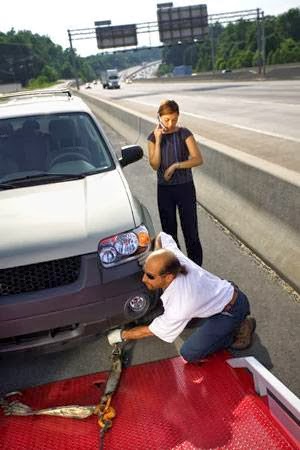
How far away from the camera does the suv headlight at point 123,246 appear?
12.3ft

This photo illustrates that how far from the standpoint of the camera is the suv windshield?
512 cm

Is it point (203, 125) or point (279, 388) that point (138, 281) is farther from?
point (203, 125)

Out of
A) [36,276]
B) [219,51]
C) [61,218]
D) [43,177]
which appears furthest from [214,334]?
[219,51]

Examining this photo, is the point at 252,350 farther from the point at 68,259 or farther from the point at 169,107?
the point at 169,107

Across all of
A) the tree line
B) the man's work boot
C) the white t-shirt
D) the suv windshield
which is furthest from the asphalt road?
the tree line

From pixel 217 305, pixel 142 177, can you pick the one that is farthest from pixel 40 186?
pixel 142 177

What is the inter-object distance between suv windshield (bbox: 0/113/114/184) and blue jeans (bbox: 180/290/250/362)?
6.79 feet

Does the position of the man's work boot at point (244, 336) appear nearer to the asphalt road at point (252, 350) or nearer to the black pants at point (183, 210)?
the asphalt road at point (252, 350)

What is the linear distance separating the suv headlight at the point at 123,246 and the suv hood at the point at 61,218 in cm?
5

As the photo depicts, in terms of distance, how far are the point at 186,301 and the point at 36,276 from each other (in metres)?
1.08

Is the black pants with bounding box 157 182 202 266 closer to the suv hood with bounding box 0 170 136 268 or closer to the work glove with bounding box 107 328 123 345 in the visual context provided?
the suv hood with bounding box 0 170 136 268

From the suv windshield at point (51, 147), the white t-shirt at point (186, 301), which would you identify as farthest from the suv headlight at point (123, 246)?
the suv windshield at point (51, 147)

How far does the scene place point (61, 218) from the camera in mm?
3979

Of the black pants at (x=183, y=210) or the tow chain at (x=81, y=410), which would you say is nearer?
the tow chain at (x=81, y=410)
